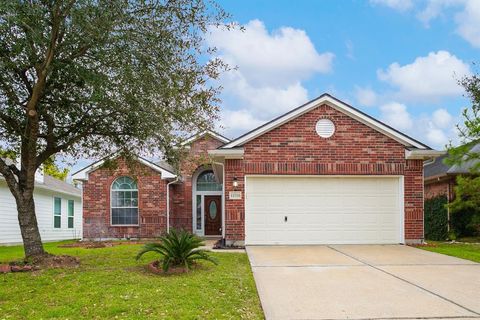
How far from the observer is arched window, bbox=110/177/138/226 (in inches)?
810

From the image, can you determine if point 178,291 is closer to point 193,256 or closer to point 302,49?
→ point 193,256

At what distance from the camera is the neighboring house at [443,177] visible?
18484mm

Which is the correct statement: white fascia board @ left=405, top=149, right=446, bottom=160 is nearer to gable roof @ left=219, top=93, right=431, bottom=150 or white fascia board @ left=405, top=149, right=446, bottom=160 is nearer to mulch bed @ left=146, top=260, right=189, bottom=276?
gable roof @ left=219, top=93, right=431, bottom=150

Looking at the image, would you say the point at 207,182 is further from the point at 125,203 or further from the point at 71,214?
the point at 71,214

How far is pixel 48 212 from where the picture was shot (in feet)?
80.6

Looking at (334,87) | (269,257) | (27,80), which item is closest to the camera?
(27,80)

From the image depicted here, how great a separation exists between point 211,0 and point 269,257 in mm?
6159

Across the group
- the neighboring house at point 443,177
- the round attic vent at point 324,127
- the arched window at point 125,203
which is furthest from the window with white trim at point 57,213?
the neighboring house at point 443,177

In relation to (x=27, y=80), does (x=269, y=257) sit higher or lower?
lower

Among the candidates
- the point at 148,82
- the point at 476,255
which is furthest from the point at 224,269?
the point at 476,255

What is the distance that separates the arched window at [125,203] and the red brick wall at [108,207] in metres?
0.22

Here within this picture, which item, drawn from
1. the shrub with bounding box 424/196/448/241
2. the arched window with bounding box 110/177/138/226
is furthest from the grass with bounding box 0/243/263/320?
the shrub with bounding box 424/196/448/241

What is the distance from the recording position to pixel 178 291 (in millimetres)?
7352

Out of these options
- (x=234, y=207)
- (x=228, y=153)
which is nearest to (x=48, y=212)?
(x=234, y=207)
